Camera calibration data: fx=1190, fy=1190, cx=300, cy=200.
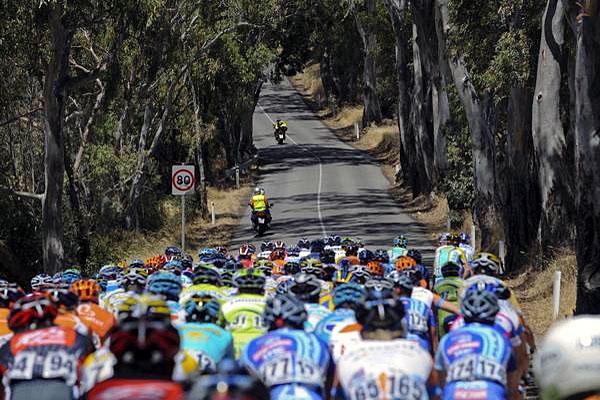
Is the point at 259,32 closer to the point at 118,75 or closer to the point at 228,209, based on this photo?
the point at 228,209

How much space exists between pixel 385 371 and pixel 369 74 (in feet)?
219

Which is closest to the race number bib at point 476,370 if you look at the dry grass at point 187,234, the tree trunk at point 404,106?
the dry grass at point 187,234

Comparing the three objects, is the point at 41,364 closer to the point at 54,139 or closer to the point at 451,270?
the point at 451,270

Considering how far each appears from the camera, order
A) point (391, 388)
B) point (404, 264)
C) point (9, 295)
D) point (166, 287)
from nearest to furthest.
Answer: point (391, 388) < point (166, 287) < point (9, 295) < point (404, 264)

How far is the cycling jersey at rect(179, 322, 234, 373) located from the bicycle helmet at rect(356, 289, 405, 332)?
3.63 feet

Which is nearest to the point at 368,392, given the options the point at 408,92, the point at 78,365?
the point at 78,365

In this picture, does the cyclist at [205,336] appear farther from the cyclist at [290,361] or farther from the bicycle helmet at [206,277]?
the bicycle helmet at [206,277]

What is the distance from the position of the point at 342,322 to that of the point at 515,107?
65.0 ft

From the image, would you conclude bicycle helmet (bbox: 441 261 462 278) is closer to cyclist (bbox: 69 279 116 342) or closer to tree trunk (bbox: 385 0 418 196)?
cyclist (bbox: 69 279 116 342)

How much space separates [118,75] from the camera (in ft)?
96.7

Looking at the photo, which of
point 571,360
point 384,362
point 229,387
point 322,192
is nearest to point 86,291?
point 384,362

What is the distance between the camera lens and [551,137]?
25156 mm

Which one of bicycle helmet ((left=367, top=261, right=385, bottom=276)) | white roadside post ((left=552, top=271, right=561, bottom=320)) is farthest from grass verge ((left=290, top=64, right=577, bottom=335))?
bicycle helmet ((left=367, top=261, right=385, bottom=276))

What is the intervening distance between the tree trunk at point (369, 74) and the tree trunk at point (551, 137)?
3368 centimetres
